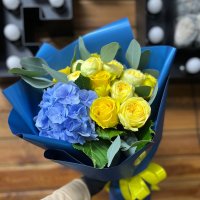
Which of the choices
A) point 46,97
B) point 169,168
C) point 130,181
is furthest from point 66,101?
point 169,168

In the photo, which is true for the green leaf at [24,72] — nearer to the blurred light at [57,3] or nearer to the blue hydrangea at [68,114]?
the blue hydrangea at [68,114]

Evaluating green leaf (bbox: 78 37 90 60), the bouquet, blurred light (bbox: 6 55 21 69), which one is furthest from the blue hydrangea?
blurred light (bbox: 6 55 21 69)

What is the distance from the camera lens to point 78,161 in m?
0.60

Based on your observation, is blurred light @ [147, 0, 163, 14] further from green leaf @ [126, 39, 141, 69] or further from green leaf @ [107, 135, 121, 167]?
green leaf @ [107, 135, 121, 167]

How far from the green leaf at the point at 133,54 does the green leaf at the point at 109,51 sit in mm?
31

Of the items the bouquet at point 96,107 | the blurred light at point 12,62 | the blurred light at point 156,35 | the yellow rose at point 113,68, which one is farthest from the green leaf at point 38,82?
the blurred light at point 156,35

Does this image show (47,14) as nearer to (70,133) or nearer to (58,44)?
(58,44)

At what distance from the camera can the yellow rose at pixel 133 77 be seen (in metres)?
0.61

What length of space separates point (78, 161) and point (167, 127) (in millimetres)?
434

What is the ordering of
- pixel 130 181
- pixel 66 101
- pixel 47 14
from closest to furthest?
pixel 66 101 < pixel 130 181 < pixel 47 14

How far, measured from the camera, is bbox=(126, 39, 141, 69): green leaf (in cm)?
62

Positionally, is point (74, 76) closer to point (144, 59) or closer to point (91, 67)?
point (91, 67)

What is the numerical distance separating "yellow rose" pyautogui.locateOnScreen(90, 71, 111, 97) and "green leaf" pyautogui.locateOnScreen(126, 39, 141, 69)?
72 mm

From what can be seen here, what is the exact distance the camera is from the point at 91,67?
0.59 meters
